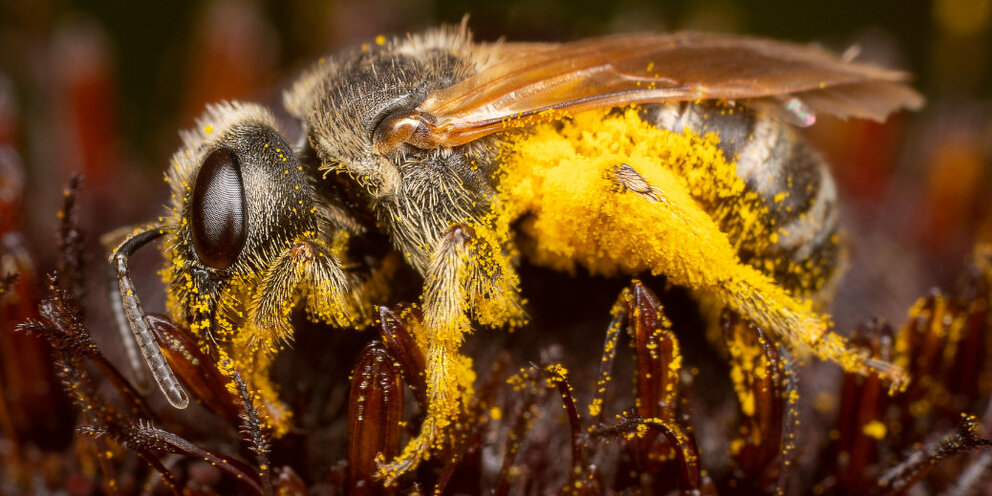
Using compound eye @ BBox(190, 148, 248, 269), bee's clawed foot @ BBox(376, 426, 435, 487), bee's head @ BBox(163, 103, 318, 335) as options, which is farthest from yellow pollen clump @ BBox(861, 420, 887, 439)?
compound eye @ BBox(190, 148, 248, 269)

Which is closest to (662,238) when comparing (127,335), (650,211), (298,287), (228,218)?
(650,211)

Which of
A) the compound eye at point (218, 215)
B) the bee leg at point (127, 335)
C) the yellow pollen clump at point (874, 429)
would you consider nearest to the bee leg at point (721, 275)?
the yellow pollen clump at point (874, 429)

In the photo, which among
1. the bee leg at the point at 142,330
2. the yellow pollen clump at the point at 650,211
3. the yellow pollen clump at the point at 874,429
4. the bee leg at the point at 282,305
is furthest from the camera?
the yellow pollen clump at the point at 874,429

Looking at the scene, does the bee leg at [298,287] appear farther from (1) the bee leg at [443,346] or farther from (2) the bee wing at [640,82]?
(2) the bee wing at [640,82]

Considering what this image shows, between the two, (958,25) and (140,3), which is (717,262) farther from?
(140,3)

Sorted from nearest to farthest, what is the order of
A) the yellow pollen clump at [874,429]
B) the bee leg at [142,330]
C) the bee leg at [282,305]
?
1. the bee leg at [142,330]
2. the bee leg at [282,305]
3. the yellow pollen clump at [874,429]

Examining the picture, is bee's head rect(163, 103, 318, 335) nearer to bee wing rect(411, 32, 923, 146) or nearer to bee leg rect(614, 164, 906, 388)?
bee wing rect(411, 32, 923, 146)
